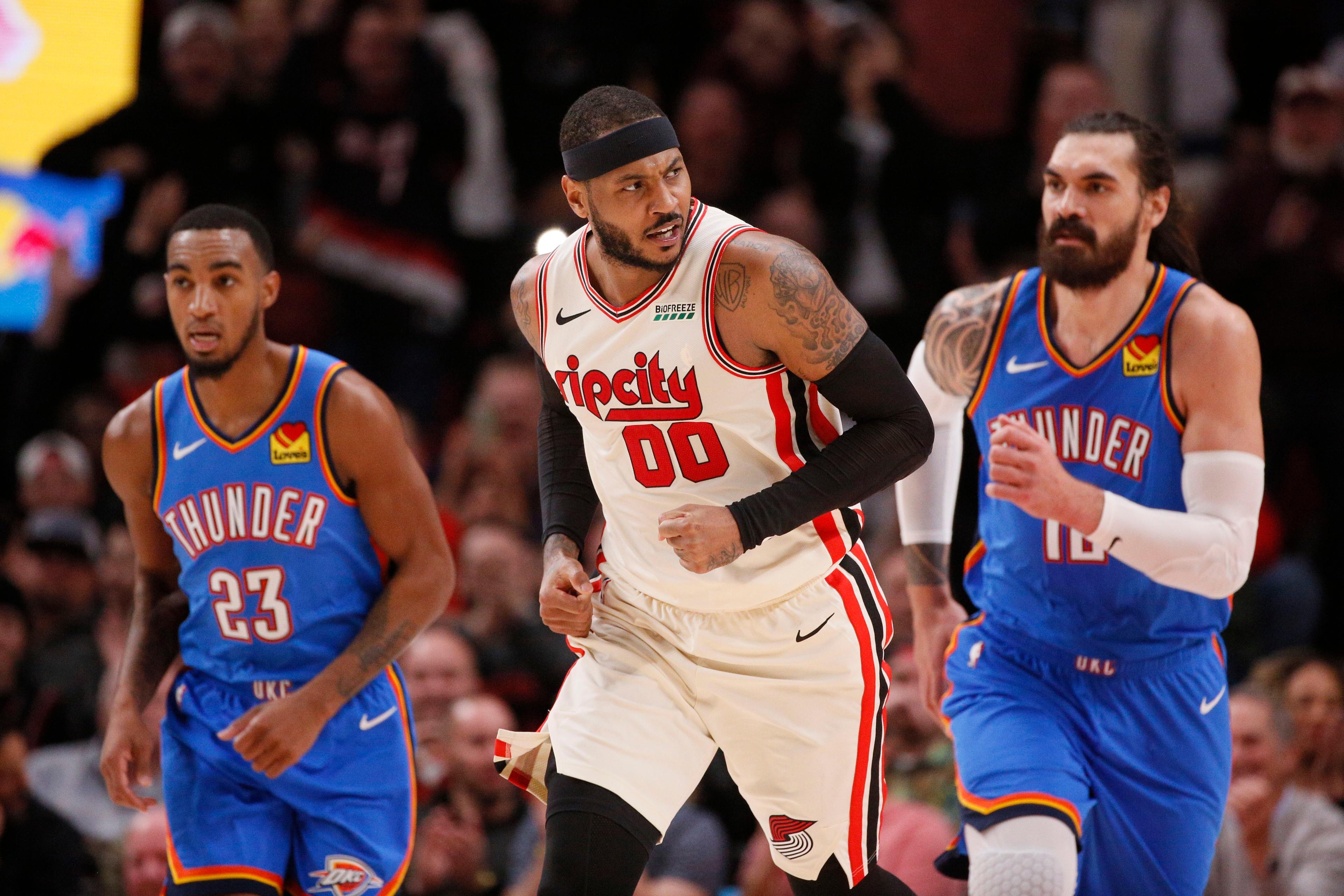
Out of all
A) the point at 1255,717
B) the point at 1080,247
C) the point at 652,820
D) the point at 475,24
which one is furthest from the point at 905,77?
the point at 652,820

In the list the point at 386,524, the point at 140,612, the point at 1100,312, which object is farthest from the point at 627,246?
the point at 140,612

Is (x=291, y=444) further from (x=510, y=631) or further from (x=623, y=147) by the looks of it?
(x=510, y=631)

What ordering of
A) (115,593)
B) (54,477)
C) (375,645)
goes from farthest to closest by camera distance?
(54,477), (115,593), (375,645)

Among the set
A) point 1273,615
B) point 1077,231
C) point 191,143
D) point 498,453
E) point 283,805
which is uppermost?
point 191,143

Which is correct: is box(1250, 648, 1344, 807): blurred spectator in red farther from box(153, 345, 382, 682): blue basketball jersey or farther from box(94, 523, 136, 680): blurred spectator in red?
box(94, 523, 136, 680): blurred spectator in red

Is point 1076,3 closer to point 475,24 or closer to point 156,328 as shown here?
point 475,24

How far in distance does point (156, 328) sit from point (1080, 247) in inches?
264

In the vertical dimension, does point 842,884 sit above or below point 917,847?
above

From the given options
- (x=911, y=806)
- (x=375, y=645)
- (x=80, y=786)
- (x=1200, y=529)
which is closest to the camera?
(x=1200, y=529)

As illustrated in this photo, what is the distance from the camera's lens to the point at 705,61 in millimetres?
9727

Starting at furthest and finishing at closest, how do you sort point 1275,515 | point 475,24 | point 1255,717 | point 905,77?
point 475,24 < point 905,77 < point 1275,515 < point 1255,717

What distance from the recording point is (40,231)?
33.2 feet

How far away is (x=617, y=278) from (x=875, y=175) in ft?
17.4

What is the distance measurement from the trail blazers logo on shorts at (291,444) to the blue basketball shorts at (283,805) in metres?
0.67
